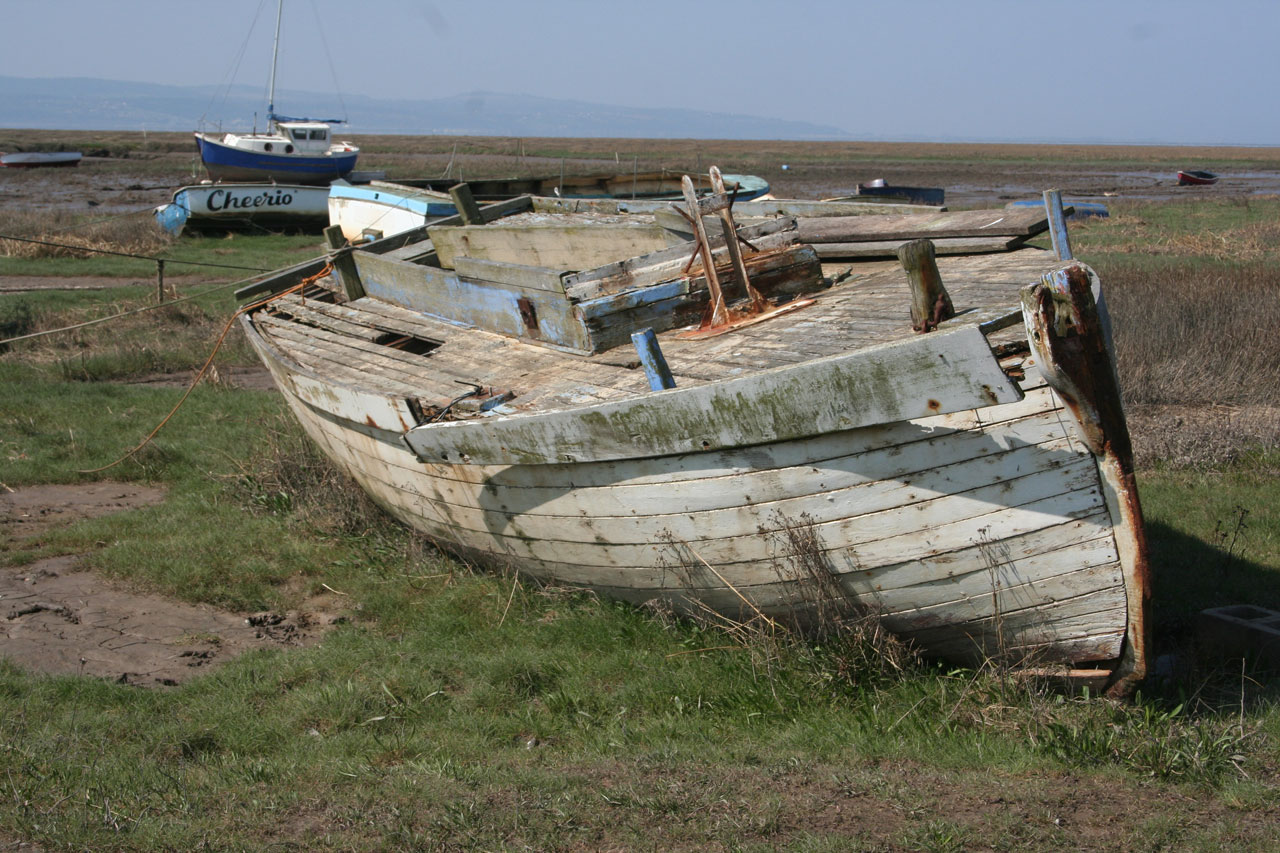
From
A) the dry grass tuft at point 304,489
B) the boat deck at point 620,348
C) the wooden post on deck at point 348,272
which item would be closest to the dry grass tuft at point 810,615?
the boat deck at point 620,348

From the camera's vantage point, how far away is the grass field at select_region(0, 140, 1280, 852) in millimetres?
3352

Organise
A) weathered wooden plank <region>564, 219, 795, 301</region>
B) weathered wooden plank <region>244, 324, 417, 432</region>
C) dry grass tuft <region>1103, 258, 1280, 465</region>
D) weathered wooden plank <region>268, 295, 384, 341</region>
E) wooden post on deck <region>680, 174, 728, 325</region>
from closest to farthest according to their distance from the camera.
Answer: weathered wooden plank <region>244, 324, 417, 432</region> < wooden post on deck <region>680, 174, 728, 325</region> < weathered wooden plank <region>564, 219, 795, 301</region> < weathered wooden plank <region>268, 295, 384, 341</region> < dry grass tuft <region>1103, 258, 1280, 465</region>

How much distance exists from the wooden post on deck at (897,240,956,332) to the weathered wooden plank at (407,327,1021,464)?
66 centimetres

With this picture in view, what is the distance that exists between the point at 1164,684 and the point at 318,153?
31.2m

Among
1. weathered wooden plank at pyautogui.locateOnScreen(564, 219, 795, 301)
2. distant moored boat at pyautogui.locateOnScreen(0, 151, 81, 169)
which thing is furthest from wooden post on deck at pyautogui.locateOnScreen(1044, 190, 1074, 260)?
distant moored boat at pyautogui.locateOnScreen(0, 151, 81, 169)

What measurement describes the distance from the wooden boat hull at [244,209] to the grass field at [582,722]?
692 inches

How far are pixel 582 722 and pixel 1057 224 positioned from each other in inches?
127

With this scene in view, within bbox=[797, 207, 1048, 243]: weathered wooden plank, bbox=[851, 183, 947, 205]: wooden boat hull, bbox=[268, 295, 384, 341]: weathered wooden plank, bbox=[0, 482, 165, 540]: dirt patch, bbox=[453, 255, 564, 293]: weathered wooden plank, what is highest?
bbox=[851, 183, 947, 205]: wooden boat hull

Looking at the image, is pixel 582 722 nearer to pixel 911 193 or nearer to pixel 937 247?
pixel 937 247

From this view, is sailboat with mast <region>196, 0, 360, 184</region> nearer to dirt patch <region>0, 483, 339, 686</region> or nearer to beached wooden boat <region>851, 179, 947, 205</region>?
beached wooden boat <region>851, 179, 947, 205</region>

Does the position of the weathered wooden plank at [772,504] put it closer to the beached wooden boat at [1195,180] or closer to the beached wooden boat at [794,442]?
the beached wooden boat at [794,442]

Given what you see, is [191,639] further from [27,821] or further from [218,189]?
[218,189]

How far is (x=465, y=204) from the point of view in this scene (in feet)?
29.5

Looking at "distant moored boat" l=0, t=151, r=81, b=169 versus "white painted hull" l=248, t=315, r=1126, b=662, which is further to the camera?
"distant moored boat" l=0, t=151, r=81, b=169
